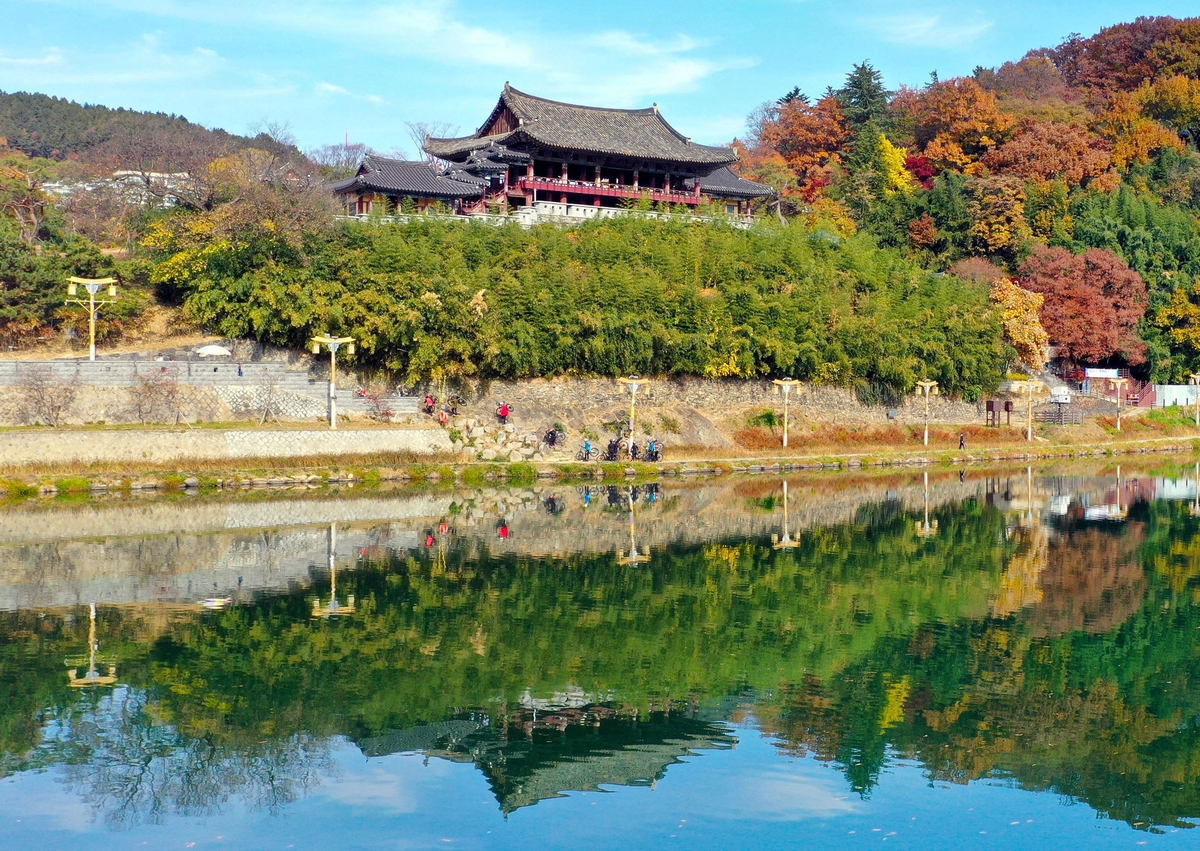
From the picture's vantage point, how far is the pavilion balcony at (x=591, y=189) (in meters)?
53.1

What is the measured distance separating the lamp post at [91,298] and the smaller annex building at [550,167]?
466 inches

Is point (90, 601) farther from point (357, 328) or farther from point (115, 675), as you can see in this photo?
point (357, 328)

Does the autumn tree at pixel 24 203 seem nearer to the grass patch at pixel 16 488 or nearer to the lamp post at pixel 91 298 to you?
the lamp post at pixel 91 298

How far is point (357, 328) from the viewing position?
3916 cm

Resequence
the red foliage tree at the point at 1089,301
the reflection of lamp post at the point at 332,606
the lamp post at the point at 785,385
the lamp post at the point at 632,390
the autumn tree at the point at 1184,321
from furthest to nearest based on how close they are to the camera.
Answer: the autumn tree at the point at 1184,321
the red foliage tree at the point at 1089,301
the lamp post at the point at 785,385
the lamp post at the point at 632,390
the reflection of lamp post at the point at 332,606

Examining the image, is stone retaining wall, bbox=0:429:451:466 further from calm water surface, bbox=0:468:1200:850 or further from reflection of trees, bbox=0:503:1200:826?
reflection of trees, bbox=0:503:1200:826

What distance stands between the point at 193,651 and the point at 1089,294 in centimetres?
4985

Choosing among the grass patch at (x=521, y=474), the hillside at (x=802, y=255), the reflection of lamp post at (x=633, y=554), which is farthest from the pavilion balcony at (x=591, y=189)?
the reflection of lamp post at (x=633, y=554)

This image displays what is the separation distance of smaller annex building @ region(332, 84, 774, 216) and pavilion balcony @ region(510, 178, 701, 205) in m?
0.04

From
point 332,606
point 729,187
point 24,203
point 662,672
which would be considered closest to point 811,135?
point 729,187

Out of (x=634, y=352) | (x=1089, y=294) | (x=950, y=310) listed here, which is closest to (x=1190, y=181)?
(x=1089, y=294)

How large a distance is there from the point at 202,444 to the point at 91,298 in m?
6.48

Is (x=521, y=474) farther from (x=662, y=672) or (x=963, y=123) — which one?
(x=963, y=123)

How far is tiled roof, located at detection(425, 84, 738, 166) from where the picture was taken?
173ft
